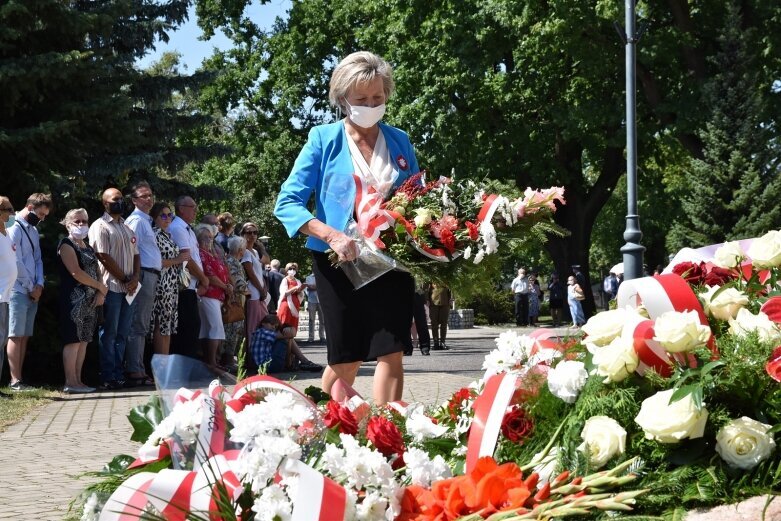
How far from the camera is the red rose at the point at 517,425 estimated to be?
10.6ft

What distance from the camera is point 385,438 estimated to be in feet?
10.7

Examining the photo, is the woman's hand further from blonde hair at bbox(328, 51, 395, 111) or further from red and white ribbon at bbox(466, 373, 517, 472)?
red and white ribbon at bbox(466, 373, 517, 472)

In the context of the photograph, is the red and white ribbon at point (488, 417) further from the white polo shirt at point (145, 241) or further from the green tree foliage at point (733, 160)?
the green tree foliage at point (733, 160)

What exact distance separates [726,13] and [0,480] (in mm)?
26412

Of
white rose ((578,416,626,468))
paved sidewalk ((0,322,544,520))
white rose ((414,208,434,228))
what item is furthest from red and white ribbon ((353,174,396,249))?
white rose ((578,416,626,468))

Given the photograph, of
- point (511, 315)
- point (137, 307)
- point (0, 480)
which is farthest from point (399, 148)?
point (511, 315)

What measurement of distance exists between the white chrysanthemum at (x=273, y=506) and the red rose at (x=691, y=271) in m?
1.54

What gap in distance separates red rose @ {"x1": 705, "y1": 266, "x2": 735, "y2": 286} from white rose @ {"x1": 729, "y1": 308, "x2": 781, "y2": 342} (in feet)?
1.10

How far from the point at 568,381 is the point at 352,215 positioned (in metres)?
2.22

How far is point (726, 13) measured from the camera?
28984mm

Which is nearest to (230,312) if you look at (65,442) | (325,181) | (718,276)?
(65,442)

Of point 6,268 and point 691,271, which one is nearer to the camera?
point 691,271

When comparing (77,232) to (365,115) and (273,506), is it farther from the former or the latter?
(273,506)

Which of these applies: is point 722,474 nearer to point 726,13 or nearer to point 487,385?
point 487,385
